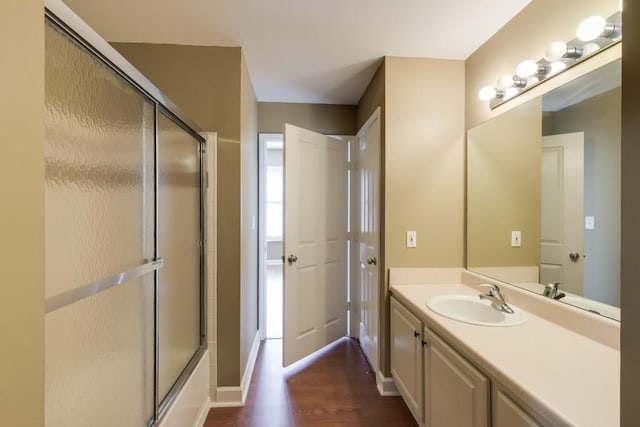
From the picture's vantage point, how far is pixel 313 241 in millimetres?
2605

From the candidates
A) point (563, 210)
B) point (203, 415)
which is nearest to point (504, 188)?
point (563, 210)

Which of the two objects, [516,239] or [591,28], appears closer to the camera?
[591,28]

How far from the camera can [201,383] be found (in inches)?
70.9

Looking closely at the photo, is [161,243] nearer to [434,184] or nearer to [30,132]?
[30,132]

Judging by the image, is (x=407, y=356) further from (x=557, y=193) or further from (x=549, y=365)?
(x=557, y=193)

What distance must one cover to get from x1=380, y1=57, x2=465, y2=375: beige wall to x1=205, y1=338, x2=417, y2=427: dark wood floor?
1.79 feet

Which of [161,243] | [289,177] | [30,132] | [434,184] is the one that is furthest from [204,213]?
[434,184]

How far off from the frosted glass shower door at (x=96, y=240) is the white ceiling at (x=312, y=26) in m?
0.80

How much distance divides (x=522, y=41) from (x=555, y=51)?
1.21ft

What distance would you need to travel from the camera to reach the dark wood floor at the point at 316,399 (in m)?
1.80

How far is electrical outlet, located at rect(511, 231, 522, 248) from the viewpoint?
1620 mm

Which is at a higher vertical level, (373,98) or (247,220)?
(373,98)

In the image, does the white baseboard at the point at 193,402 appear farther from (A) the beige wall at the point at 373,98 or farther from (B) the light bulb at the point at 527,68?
A: (B) the light bulb at the point at 527,68

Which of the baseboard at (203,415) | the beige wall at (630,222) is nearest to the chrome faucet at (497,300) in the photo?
the beige wall at (630,222)
